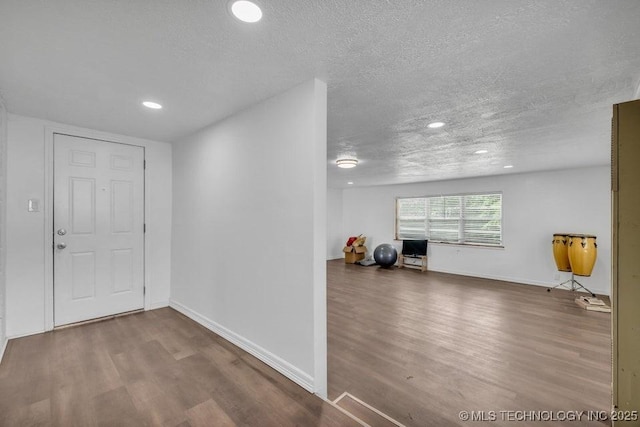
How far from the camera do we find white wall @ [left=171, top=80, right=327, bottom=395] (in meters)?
2.04

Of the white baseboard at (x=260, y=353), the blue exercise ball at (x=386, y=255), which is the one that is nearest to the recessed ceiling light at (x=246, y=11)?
the white baseboard at (x=260, y=353)

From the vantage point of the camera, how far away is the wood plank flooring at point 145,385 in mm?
1760

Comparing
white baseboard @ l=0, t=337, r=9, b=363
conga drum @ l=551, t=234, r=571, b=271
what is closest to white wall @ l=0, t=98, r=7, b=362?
white baseboard @ l=0, t=337, r=9, b=363

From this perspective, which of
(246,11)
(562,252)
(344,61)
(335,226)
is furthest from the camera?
(335,226)

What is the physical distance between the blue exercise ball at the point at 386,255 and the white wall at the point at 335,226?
1.83 meters

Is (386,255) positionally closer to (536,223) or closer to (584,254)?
(536,223)

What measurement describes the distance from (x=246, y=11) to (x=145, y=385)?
257cm

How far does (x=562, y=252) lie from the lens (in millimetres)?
4953

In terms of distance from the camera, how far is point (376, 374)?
235 centimetres

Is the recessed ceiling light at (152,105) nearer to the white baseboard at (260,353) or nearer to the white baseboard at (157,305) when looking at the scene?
the white baseboard at (260,353)

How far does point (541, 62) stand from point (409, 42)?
2.95 ft

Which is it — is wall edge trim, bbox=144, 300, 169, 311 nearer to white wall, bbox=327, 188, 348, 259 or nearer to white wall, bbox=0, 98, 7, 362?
white wall, bbox=0, 98, 7, 362

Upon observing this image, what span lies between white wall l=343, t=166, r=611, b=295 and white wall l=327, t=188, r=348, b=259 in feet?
8.56

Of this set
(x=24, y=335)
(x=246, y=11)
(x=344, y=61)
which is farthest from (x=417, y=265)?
(x=24, y=335)
